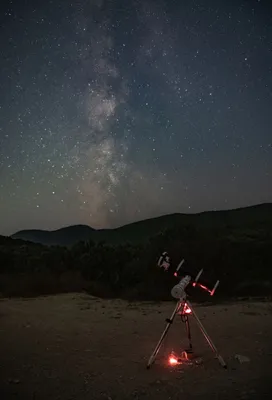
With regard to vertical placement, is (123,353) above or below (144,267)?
below

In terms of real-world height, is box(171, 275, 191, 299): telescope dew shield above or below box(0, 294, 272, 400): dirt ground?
above

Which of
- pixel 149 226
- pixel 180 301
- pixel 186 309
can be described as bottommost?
pixel 186 309

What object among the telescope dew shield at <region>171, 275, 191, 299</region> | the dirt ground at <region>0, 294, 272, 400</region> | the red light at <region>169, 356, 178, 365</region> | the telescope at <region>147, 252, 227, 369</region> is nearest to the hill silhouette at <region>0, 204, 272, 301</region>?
the dirt ground at <region>0, 294, 272, 400</region>

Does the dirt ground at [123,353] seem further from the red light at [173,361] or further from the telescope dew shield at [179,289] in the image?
the telescope dew shield at [179,289]

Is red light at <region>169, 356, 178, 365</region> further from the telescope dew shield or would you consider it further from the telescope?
the telescope dew shield

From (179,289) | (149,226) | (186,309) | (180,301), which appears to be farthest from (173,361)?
(149,226)

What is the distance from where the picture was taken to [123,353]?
8.55m

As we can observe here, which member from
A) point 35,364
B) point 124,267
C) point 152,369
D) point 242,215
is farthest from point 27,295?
point 242,215

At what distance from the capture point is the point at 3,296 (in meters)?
16.9

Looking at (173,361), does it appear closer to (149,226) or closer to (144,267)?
(144,267)

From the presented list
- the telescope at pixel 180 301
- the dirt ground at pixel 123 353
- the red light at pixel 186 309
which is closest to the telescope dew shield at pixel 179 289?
the telescope at pixel 180 301

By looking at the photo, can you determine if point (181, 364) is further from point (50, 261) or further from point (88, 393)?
point (50, 261)

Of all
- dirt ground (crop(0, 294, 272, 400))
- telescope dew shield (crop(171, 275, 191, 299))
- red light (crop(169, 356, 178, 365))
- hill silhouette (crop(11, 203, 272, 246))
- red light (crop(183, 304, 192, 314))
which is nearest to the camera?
dirt ground (crop(0, 294, 272, 400))

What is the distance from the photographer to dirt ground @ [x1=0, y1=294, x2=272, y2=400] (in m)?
6.29
